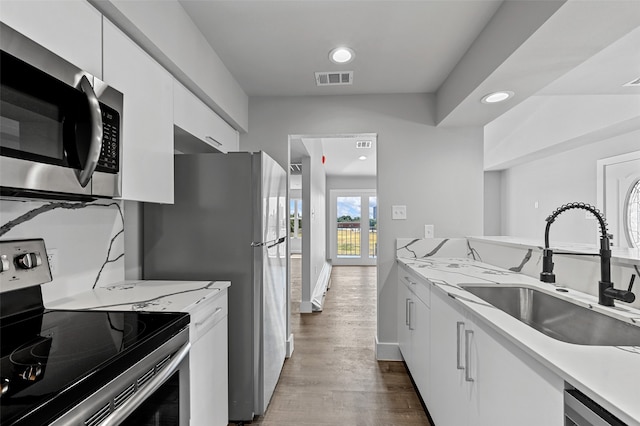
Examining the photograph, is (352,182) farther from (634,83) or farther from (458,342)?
(458,342)

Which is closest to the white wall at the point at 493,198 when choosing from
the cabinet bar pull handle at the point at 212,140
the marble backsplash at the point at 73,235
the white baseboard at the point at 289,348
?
the white baseboard at the point at 289,348

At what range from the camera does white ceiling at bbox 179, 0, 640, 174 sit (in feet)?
4.62

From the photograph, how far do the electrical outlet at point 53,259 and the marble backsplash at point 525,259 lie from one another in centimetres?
233

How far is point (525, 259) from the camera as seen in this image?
2.05 meters

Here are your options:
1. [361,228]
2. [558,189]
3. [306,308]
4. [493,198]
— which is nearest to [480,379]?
[306,308]

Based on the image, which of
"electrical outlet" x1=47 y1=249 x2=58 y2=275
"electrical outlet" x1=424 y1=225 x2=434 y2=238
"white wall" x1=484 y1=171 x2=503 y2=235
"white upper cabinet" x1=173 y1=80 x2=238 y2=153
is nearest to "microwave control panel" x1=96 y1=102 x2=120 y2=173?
"electrical outlet" x1=47 y1=249 x2=58 y2=275

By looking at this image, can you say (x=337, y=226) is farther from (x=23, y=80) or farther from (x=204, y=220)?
(x=23, y=80)

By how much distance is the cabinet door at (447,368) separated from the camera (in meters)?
1.42

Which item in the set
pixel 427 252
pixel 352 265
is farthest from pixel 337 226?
pixel 427 252

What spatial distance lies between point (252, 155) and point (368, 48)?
105 centimetres

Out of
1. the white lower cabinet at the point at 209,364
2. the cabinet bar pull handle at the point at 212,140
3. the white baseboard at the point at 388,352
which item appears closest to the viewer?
the white lower cabinet at the point at 209,364

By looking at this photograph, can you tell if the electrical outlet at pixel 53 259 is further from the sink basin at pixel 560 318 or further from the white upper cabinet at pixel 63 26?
the sink basin at pixel 560 318

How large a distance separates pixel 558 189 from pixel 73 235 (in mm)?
6103

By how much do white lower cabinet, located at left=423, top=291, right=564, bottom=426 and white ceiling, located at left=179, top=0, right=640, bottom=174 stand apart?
1285 millimetres
